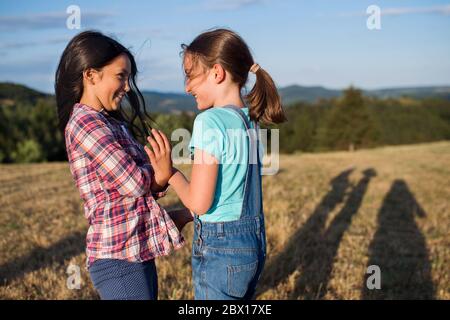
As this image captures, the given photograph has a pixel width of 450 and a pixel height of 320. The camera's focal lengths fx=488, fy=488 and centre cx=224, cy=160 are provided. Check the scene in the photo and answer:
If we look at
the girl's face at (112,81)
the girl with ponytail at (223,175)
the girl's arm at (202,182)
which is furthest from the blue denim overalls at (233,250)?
the girl's face at (112,81)

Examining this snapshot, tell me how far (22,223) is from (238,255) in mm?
5719

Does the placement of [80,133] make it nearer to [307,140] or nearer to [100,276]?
[100,276]

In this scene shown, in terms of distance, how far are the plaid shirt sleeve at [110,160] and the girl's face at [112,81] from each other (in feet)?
0.66

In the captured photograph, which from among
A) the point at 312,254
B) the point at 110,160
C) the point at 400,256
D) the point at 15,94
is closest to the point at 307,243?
the point at 312,254

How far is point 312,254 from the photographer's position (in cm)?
554

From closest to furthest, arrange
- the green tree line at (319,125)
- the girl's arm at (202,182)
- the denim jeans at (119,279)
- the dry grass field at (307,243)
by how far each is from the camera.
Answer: the girl's arm at (202,182), the denim jeans at (119,279), the dry grass field at (307,243), the green tree line at (319,125)

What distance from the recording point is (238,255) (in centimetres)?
213

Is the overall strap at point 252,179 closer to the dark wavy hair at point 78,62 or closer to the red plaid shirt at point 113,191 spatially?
the red plaid shirt at point 113,191

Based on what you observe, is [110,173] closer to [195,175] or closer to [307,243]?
[195,175]

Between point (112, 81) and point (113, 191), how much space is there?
0.55m

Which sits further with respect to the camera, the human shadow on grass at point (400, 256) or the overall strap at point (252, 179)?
the human shadow on grass at point (400, 256)

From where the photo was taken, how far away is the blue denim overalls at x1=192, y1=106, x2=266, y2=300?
2123 mm

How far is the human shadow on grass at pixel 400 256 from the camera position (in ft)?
15.1

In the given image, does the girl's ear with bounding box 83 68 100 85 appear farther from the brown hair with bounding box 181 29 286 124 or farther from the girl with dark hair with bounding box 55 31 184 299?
the brown hair with bounding box 181 29 286 124
